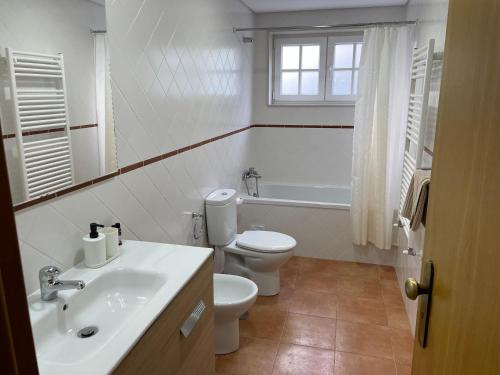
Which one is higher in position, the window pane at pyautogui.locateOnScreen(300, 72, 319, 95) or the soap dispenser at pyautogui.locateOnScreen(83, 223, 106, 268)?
the window pane at pyautogui.locateOnScreen(300, 72, 319, 95)

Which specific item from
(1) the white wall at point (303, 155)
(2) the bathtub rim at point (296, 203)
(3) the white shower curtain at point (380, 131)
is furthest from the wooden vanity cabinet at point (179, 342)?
(1) the white wall at point (303, 155)

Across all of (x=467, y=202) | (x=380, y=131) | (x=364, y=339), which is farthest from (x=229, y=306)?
(x=380, y=131)

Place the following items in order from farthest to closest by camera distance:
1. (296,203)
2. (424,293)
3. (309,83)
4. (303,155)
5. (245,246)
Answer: (303,155)
(309,83)
(296,203)
(245,246)
(424,293)

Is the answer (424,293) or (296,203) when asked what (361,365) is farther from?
(296,203)

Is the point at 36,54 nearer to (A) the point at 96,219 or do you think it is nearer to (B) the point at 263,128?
(A) the point at 96,219

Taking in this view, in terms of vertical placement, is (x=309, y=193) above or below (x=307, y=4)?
below

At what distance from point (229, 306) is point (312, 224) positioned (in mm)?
1690

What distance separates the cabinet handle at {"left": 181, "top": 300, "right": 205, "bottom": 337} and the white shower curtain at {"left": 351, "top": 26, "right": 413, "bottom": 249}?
2.22 m

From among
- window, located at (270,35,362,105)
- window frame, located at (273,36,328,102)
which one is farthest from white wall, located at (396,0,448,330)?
window frame, located at (273,36,328,102)

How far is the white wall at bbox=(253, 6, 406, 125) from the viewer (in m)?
3.90

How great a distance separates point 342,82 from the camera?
420cm

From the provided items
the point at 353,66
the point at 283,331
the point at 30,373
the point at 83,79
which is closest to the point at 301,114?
the point at 353,66

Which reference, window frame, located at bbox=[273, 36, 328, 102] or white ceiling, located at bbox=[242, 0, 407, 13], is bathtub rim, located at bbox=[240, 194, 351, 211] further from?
white ceiling, located at bbox=[242, 0, 407, 13]

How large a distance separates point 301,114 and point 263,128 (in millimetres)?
438
